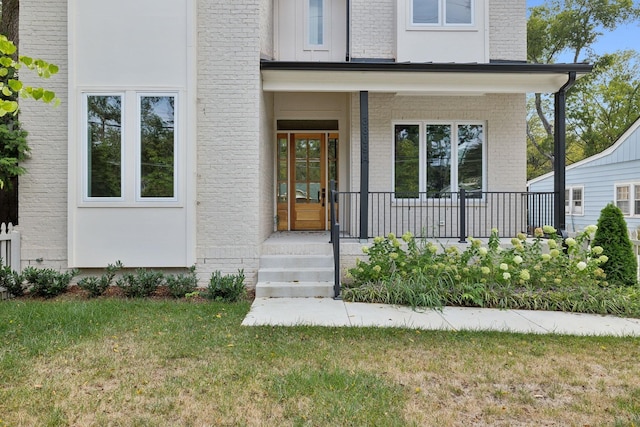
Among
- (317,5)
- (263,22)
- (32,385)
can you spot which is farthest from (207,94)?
(32,385)

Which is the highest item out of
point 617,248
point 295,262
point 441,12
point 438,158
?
point 441,12

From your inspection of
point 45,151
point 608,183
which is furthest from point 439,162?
point 608,183

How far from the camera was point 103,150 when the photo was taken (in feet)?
22.1

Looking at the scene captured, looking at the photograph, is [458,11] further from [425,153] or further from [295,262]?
[295,262]

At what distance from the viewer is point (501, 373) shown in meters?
3.68

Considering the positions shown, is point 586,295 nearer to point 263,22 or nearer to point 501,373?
point 501,373

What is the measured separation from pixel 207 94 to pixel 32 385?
16.5 ft

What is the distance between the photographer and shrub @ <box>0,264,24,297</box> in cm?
638

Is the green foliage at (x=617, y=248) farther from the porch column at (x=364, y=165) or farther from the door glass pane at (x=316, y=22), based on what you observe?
the door glass pane at (x=316, y=22)

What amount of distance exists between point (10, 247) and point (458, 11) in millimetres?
9340

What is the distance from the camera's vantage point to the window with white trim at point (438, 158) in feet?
28.7

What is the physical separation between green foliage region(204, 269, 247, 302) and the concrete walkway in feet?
1.41

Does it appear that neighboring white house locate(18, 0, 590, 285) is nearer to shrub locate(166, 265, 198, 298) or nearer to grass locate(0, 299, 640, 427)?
shrub locate(166, 265, 198, 298)

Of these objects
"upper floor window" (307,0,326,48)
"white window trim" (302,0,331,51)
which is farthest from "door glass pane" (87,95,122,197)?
"upper floor window" (307,0,326,48)
